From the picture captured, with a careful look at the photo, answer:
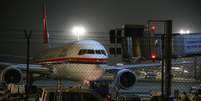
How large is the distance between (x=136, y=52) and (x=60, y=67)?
561cm

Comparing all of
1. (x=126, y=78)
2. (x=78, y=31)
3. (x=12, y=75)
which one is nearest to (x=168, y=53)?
(x=126, y=78)

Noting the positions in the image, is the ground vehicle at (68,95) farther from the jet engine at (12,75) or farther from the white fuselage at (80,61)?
the jet engine at (12,75)

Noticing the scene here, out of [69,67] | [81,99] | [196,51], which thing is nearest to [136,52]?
[69,67]

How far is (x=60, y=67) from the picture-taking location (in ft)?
103

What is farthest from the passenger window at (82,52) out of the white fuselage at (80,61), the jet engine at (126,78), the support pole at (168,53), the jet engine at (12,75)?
the support pole at (168,53)

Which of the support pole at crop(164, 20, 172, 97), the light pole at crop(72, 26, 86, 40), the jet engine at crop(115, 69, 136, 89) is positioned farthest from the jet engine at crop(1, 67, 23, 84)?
the support pole at crop(164, 20, 172, 97)

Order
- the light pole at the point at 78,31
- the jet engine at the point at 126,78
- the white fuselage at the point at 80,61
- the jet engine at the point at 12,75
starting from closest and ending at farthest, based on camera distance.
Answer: the white fuselage at the point at 80,61, the jet engine at the point at 12,75, the jet engine at the point at 126,78, the light pole at the point at 78,31

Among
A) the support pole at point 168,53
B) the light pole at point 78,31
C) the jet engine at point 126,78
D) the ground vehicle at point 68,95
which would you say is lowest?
the jet engine at point 126,78

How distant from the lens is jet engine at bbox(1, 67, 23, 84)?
1249 inches

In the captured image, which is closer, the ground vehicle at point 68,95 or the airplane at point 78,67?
the ground vehicle at point 68,95

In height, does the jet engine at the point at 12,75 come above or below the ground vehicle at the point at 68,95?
below

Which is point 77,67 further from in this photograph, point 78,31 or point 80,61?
point 78,31

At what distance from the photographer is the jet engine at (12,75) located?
31734mm

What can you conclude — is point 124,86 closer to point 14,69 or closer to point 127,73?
point 127,73
